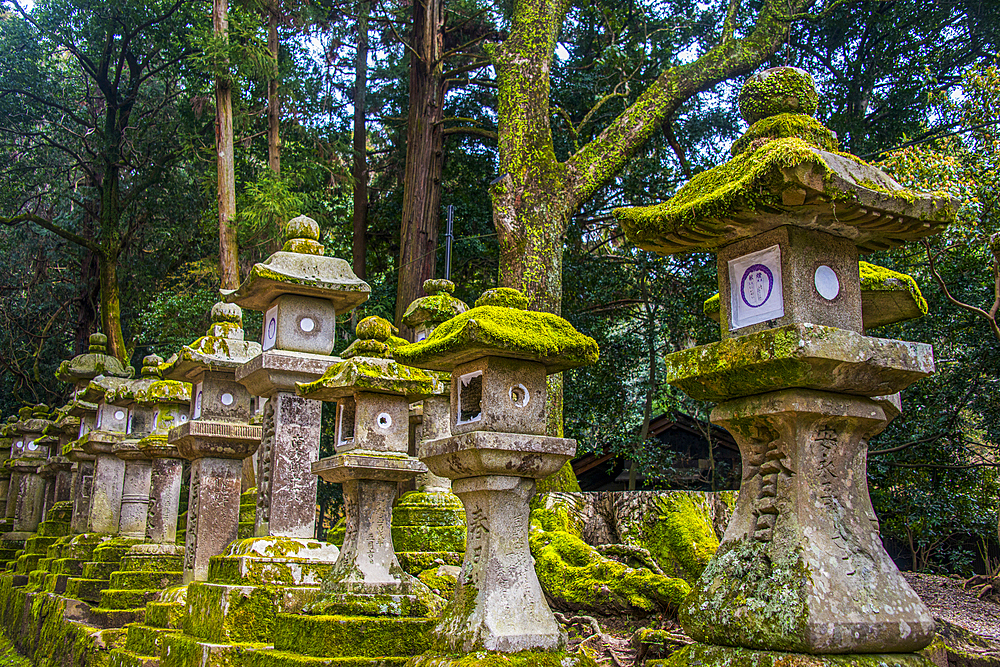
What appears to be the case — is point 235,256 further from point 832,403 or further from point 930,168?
point 832,403

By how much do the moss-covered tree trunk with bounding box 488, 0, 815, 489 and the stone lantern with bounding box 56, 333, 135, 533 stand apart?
20.5 feet

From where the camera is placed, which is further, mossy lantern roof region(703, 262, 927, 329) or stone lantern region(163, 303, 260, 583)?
stone lantern region(163, 303, 260, 583)

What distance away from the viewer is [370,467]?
5.15 metres

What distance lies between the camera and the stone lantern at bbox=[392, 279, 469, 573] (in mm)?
6879

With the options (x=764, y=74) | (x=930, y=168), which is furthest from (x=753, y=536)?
(x=930, y=168)

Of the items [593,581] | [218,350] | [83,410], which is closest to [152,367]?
[83,410]

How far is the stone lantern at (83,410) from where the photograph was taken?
10.9 metres

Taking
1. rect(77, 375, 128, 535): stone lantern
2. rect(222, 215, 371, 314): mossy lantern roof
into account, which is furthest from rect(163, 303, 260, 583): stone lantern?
rect(77, 375, 128, 535): stone lantern

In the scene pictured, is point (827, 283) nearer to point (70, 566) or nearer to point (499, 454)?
point (499, 454)

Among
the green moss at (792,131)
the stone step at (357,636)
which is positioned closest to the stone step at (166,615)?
the stone step at (357,636)

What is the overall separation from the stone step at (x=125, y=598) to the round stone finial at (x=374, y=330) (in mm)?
4254

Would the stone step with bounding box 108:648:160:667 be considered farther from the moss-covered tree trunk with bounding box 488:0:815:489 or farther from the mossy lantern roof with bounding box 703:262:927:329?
the moss-covered tree trunk with bounding box 488:0:815:489

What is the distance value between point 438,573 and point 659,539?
2.02 m

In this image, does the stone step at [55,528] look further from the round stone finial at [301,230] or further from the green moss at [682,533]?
the green moss at [682,533]
